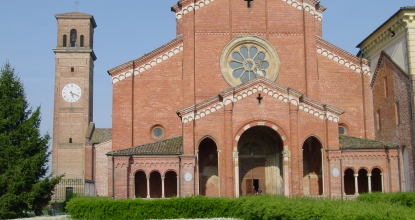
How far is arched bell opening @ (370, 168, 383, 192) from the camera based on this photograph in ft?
95.2

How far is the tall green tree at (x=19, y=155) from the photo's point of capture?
24953 millimetres

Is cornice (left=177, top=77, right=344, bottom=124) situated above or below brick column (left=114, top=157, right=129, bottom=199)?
above

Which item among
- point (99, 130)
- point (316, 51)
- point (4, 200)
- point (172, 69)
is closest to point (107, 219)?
point (4, 200)

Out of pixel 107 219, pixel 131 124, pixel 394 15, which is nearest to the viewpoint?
pixel 107 219

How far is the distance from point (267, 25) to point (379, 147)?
11.0 metres

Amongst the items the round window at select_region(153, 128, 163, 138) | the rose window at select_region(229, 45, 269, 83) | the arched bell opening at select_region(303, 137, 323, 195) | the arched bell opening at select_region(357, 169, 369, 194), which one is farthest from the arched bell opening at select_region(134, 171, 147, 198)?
the arched bell opening at select_region(357, 169, 369, 194)

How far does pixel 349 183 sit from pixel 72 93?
29657 millimetres

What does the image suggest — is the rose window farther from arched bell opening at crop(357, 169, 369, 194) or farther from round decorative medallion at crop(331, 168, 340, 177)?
arched bell opening at crop(357, 169, 369, 194)

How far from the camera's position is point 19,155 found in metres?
25.7

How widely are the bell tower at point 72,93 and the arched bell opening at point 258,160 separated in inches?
849

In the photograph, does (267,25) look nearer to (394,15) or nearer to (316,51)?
(316,51)

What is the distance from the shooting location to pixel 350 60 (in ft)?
105

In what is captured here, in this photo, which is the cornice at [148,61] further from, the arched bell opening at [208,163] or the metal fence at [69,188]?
the metal fence at [69,188]

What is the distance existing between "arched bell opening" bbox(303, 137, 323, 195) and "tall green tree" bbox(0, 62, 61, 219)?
50.5 feet
